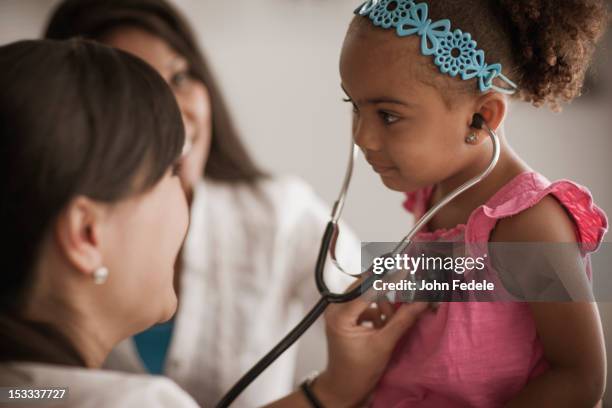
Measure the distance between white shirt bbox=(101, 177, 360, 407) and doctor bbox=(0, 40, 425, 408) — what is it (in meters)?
0.50

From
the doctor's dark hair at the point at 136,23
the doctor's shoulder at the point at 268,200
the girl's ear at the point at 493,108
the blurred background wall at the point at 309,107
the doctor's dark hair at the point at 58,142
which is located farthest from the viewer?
the doctor's shoulder at the point at 268,200

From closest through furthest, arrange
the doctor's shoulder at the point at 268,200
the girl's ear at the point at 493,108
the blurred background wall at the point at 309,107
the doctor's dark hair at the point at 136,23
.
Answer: the girl's ear at the point at 493,108
the blurred background wall at the point at 309,107
the doctor's dark hair at the point at 136,23
the doctor's shoulder at the point at 268,200

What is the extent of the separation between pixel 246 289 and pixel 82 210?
2.17ft

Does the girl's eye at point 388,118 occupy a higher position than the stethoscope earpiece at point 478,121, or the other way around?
the stethoscope earpiece at point 478,121

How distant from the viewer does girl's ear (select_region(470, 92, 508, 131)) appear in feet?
1.96

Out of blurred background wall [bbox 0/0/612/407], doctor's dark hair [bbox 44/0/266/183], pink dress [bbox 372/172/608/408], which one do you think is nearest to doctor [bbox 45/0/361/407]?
doctor's dark hair [bbox 44/0/266/183]

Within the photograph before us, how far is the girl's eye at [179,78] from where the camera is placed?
3.72 ft

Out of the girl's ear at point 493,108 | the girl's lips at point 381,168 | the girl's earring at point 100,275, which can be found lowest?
the girl's earring at point 100,275

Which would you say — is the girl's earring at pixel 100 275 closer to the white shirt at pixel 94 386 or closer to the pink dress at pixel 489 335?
the white shirt at pixel 94 386

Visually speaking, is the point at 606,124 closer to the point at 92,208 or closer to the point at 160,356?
the point at 92,208

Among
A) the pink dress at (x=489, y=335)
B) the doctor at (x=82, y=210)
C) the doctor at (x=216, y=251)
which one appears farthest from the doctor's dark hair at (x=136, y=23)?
the pink dress at (x=489, y=335)

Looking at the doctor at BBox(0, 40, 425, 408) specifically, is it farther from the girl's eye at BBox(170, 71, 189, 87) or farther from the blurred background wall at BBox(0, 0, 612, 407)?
the girl's eye at BBox(170, 71, 189, 87)

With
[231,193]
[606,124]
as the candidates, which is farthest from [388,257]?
[231,193]

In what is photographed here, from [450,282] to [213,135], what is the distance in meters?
0.76
